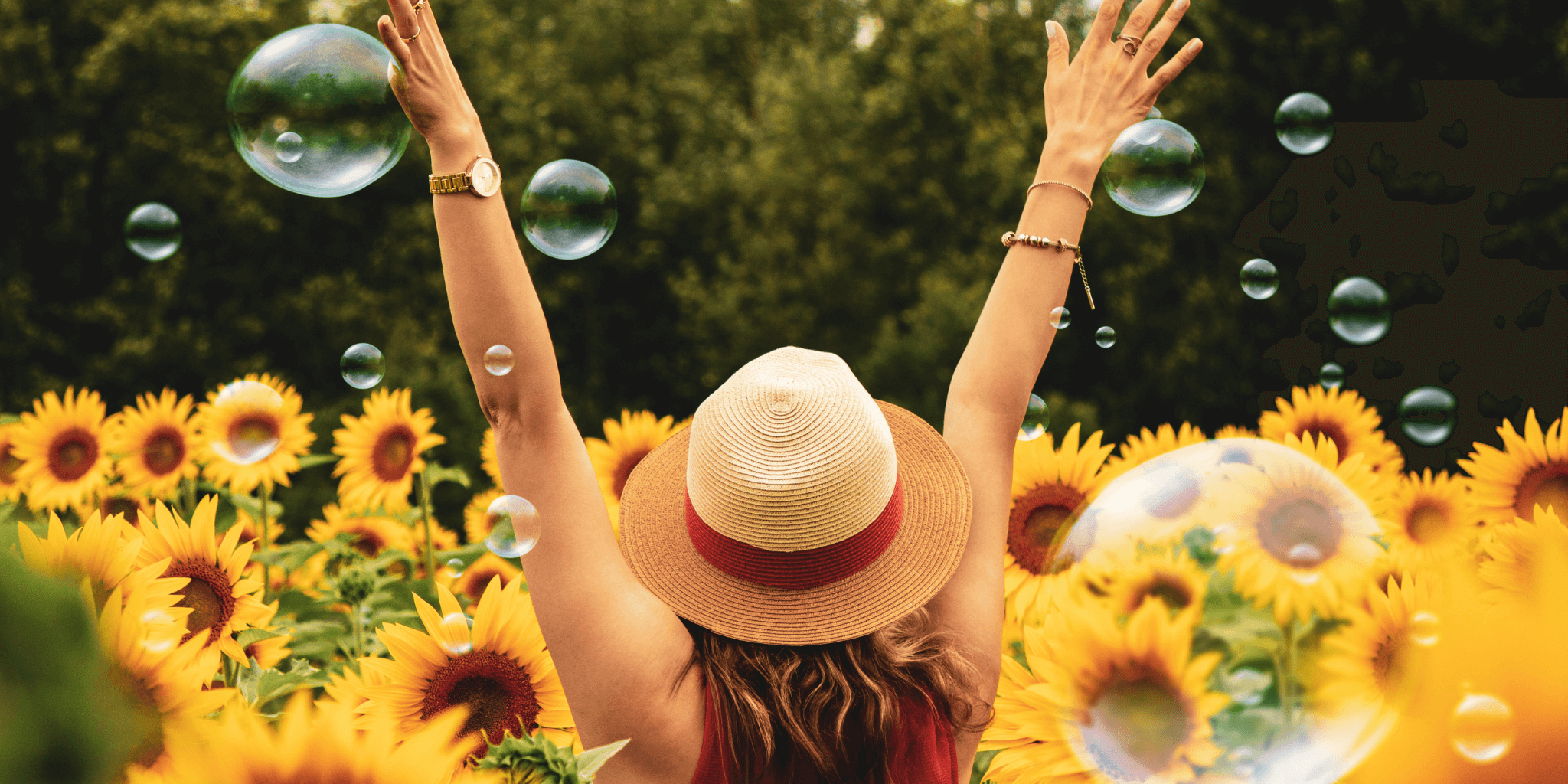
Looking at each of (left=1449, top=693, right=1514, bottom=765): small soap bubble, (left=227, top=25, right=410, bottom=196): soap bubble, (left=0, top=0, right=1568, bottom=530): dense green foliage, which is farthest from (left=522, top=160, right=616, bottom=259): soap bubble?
(left=0, top=0, right=1568, bottom=530): dense green foliage

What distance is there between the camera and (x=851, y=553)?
1581mm

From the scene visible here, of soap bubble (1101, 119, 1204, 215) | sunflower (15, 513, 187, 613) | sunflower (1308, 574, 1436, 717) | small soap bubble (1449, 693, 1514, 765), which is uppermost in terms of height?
soap bubble (1101, 119, 1204, 215)

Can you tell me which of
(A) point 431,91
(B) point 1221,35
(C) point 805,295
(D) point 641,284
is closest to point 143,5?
(D) point 641,284

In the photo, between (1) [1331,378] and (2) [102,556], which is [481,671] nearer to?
(2) [102,556]

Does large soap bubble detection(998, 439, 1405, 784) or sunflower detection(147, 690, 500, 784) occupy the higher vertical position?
large soap bubble detection(998, 439, 1405, 784)

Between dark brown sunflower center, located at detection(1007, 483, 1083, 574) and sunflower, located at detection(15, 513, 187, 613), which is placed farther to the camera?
dark brown sunflower center, located at detection(1007, 483, 1083, 574)

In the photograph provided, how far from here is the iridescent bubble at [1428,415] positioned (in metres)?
2.96

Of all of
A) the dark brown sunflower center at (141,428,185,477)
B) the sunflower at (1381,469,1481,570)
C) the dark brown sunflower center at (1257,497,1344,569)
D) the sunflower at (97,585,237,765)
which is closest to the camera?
the sunflower at (97,585,237,765)

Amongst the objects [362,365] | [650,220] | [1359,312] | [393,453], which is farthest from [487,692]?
[650,220]

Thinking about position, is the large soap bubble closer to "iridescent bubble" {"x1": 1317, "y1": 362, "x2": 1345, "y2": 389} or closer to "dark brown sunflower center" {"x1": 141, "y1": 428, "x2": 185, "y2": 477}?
"iridescent bubble" {"x1": 1317, "y1": 362, "x2": 1345, "y2": 389}

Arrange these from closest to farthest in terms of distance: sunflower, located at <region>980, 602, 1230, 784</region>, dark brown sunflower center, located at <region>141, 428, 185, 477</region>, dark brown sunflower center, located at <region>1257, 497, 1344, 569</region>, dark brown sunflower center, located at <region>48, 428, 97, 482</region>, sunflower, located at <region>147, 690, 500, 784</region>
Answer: sunflower, located at <region>147, 690, 500, 784</region>, sunflower, located at <region>980, 602, 1230, 784</region>, dark brown sunflower center, located at <region>1257, 497, 1344, 569</region>, dark brown sunflower center, located at <region>141, 428, 185, 477</region>, dark brown sunflower center, located at <region>48, 428, 97, 482</region>

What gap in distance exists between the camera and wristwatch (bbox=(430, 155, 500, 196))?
1.41 metres

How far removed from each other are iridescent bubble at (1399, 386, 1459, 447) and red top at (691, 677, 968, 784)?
198cm

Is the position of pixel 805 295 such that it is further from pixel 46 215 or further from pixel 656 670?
pixel 656 670
